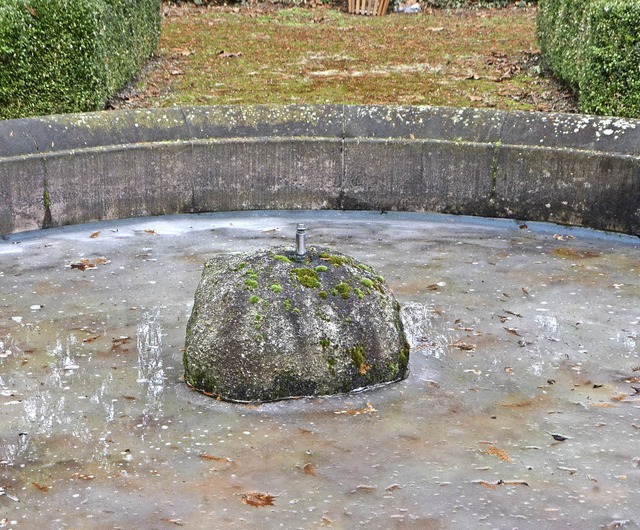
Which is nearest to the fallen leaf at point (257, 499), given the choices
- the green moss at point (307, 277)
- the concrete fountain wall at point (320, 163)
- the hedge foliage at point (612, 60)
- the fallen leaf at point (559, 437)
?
the green moss at point (307, 277)

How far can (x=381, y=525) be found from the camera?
12.7 ft

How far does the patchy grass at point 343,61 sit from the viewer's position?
1032 centimetres

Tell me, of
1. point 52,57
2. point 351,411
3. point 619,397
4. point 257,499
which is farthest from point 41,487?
point 52,57

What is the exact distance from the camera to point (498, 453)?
14.5ft

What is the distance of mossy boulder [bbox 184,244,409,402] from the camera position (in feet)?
16.0

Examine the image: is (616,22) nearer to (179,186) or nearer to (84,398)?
(179,186)

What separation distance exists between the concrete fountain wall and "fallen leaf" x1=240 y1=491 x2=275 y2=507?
4.24 m

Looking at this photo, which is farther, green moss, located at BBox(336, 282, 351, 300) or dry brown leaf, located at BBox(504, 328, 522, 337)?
dry brown leaf, located at BBox(504, 328, 522, 337)

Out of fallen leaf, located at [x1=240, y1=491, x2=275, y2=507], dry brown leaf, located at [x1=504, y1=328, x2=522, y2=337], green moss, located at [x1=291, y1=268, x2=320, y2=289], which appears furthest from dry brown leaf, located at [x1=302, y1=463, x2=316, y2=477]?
dry brown leaf, located at [x1=504, y1=328, x2=522, y2=337]

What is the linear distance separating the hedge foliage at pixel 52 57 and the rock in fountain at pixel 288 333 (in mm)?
3930

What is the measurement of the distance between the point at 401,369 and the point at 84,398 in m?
1.70

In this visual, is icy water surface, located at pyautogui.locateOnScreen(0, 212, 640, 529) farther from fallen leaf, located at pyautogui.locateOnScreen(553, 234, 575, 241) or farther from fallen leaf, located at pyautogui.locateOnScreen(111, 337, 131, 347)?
fallen leaf, located at pyautogui.locateOnScreen(553, 234, 575, 241)

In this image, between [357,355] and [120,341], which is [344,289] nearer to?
[357,355]

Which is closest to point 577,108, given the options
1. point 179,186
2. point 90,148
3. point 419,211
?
point 419,211
